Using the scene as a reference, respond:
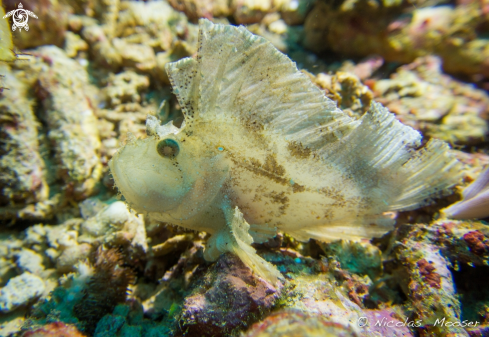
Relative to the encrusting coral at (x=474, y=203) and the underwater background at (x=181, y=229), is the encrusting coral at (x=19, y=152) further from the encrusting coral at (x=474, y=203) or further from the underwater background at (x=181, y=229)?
the encrusting coral at (x=474, y=203)

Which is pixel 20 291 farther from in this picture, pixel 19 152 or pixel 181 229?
pixel 181 229

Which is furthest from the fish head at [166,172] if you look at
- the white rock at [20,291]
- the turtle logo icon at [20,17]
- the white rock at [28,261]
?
the turtle logo icon at [20,17]

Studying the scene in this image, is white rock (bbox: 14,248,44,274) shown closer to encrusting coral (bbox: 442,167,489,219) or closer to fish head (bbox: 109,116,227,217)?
fish head (bbox: 109,116,227,217)

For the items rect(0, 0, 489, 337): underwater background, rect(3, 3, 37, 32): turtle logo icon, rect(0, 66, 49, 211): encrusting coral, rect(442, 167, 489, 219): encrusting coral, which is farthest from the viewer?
rect(3, 3, 37, 32): turtle logo icon

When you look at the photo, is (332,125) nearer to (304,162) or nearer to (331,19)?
(304,162)

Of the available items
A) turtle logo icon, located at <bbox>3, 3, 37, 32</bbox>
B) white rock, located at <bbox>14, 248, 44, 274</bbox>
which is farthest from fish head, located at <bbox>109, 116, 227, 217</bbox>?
turtle logo icon, located at <bbox>3, 3, 37, 32</bbox>

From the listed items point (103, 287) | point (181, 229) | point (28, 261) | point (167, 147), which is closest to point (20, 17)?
point (28, 261)
